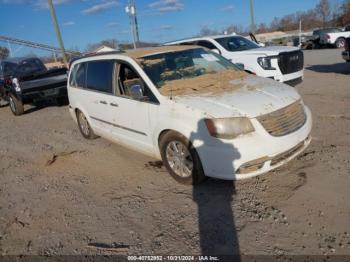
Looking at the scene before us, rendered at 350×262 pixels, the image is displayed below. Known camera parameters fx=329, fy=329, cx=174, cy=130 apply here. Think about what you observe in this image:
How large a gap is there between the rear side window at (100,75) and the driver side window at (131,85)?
0.19 m

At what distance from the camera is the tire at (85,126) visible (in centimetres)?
672

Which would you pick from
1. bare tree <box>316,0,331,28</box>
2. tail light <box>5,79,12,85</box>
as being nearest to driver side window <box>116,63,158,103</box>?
tail light <box>5,79,12,85</box>

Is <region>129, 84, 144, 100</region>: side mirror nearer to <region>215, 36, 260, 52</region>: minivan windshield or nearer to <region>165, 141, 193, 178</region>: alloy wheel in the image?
<region>165, 141, 193, 178</region>: alloy wheel

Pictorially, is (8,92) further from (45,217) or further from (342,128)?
(342,128)

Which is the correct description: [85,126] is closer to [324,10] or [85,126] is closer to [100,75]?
[100,75]

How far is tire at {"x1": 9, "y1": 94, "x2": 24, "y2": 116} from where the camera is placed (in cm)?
1145

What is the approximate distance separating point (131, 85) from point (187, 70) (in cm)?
88

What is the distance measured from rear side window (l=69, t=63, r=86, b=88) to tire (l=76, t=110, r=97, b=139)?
61 centimetres

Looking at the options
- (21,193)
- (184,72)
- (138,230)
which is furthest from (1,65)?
(138,230)

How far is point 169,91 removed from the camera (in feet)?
14.3

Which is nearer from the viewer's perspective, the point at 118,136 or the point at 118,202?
the point at 118,202

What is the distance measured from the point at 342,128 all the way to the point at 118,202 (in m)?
4.11

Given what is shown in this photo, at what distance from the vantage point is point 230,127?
3.70 meters

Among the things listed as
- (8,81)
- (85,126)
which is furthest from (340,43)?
(85,126)
